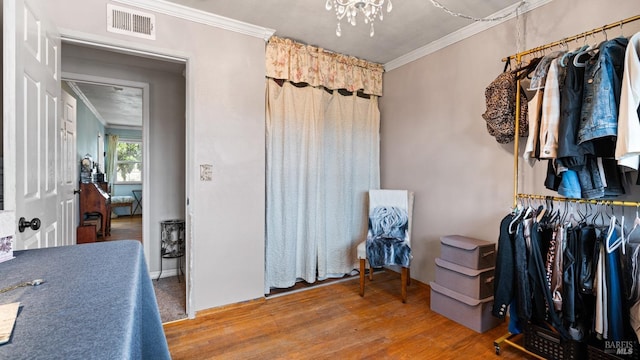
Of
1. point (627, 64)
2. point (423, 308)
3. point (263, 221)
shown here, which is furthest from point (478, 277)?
point (263, 221)

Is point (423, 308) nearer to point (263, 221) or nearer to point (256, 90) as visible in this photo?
point (263, 221)

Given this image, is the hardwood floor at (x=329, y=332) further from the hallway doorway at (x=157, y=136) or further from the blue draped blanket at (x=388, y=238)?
the hallway doorway at (x=157, y=136)

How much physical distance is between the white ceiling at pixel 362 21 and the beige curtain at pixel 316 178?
47 cm

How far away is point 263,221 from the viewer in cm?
269

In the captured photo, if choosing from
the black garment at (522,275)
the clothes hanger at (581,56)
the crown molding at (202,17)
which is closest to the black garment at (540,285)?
the black garment at (522,275)

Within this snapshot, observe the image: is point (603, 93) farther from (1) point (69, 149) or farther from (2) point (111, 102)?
(2) point (111, 102)

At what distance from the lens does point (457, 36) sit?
2646 mm

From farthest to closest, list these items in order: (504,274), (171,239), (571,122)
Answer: (171,239) → (504,274) → (571,122)

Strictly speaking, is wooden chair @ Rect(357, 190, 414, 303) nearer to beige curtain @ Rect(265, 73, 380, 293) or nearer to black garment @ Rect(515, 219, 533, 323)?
beige curtain @ Rect(265, 73, 380, 293)

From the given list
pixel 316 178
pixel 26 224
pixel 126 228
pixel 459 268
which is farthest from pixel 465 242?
pixel 126 228

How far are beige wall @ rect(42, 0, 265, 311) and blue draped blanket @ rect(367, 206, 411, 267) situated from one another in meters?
1.04

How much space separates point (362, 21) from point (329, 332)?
2466 mm

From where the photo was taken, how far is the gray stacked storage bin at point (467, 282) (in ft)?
7.13

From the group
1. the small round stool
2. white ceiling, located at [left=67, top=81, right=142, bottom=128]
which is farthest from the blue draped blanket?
white ceiling, located at [left=67, top=81, right=142, bottom=128]
